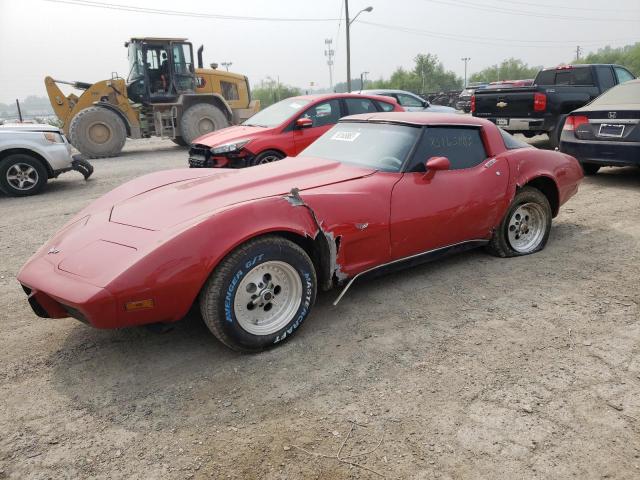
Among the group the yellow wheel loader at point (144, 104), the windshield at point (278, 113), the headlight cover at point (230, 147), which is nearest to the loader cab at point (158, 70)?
the yellow wheel loader at point (144, 104)

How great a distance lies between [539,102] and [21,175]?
9643 millimetres

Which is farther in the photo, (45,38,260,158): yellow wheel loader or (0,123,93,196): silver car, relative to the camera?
(45,38,260,158): yellow wheel loader

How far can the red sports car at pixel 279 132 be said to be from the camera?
7688 mm

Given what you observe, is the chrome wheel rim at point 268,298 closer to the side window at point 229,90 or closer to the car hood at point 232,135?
the car hood at point 232,135

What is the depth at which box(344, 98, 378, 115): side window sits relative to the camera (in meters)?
8.65

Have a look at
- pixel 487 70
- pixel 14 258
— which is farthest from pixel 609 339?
pixel 487 70

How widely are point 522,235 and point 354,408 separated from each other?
9.92ft

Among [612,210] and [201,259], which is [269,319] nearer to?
[201,259]

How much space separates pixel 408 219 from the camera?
366 centimetres

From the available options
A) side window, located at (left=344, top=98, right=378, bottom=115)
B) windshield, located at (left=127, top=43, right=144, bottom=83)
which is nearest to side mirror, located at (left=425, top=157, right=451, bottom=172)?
side window, located at (left=344, top=98, right=378, bottom=115)

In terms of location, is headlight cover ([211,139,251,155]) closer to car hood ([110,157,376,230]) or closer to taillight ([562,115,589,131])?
car hood ([110,157,376,230])

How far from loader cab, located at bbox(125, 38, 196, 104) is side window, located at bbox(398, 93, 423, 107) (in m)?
6.13

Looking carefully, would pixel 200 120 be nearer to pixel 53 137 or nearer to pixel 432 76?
pixel 53 137

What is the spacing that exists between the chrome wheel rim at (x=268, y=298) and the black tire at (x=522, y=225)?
88.3 inches
